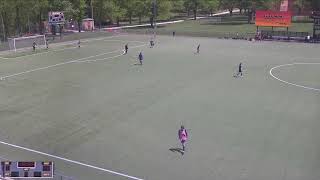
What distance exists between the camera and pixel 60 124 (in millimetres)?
29594

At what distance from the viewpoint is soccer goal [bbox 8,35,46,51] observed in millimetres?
71000

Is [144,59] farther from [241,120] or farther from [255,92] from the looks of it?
[241,120]

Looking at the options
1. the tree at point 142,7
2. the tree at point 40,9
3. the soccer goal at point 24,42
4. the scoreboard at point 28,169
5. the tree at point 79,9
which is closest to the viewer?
the scoreboard at point 28,169

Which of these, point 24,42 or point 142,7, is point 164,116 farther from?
point 142,7

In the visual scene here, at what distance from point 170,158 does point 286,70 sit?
29.4m

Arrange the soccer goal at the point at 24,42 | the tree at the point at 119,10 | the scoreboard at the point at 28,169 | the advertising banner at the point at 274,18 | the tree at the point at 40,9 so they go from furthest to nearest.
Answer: the tree at the point at 119,10 < the tree at the point at 40,9 < the advertising banner at the point at 274,18 < the soccer goal at the point at 24,42 < the scoreboard at the point at 28,169

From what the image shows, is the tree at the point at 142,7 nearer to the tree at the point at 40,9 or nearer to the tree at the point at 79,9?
the tree at the point at 79,9

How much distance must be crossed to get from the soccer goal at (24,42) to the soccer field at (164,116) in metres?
14.8

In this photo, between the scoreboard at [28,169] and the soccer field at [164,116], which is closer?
the scoreboard at [28,169]

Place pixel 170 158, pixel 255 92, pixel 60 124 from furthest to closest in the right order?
pixel 255 92
pixel 60 124
pixel 170 158

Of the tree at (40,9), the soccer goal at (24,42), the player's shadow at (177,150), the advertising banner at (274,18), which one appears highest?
the tree at (40,9)

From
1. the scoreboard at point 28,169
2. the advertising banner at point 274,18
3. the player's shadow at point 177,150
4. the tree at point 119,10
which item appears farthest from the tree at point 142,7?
the scoreboard at point 28,169

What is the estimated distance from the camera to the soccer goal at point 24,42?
71000mm

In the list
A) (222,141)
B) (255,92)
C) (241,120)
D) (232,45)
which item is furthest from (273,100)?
(232,45)
